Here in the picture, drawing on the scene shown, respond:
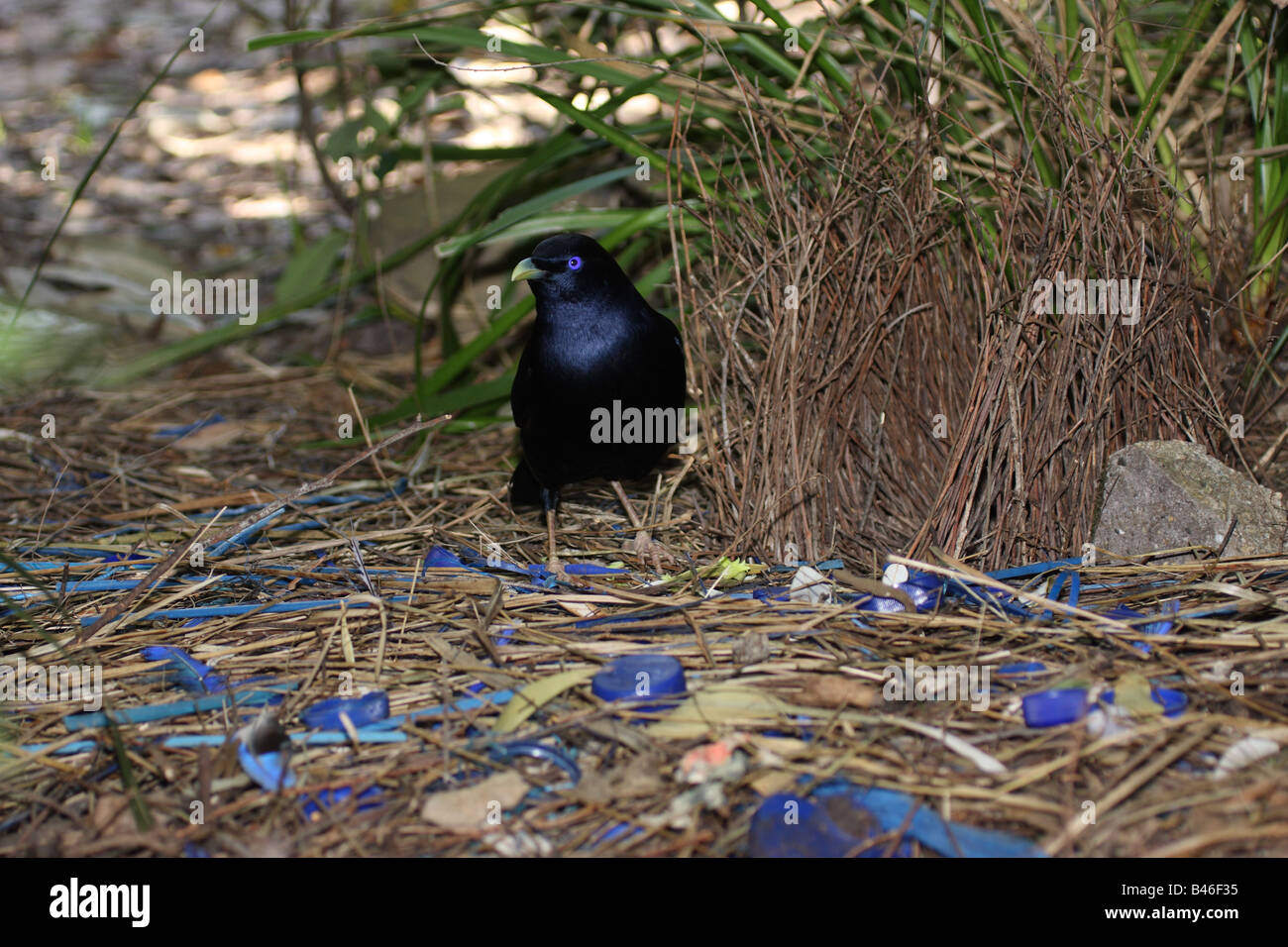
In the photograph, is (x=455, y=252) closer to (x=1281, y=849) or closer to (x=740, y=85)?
(x=740, y=85)

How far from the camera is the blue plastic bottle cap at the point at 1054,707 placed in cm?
186

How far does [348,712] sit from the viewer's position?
2.00 meters

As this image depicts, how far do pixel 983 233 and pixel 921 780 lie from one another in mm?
1505

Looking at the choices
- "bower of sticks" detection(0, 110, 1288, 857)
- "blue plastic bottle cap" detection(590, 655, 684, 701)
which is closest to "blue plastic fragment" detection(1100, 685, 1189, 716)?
"bower of sticks" detection(0, 110, 1288, 857)

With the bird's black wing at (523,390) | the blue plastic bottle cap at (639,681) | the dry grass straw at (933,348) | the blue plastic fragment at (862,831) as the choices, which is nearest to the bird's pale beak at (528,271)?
the bird's black wing at (523,390)

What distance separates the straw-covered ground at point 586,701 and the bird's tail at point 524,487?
0.77ft

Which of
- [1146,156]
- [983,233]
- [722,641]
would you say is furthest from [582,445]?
[1146,156]

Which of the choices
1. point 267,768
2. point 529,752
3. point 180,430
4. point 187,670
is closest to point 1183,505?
point 529,752

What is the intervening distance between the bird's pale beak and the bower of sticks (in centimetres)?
44

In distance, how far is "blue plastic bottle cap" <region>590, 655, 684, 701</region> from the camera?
6.63 feet

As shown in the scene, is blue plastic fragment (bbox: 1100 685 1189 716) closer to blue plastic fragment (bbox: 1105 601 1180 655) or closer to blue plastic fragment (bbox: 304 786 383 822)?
blue plastic fragment (bbox: 1105 601 1180 655)

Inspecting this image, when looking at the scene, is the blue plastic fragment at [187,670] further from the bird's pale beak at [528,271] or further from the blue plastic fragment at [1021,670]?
the blue plastic fragment at [1021,670]
